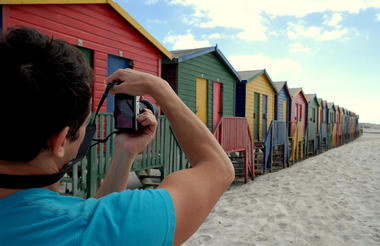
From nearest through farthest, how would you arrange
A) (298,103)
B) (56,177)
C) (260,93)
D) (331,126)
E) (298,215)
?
(56,177)
(298,215)
(260,93)
(298,103)
(331,126)

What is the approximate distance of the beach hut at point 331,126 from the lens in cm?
2770

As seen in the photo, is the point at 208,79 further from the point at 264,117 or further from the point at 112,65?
the point at 264,117

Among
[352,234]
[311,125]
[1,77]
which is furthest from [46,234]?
[311,125]

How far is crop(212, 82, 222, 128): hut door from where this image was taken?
12.2m

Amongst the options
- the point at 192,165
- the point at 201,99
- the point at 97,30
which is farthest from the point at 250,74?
the point at 192,165

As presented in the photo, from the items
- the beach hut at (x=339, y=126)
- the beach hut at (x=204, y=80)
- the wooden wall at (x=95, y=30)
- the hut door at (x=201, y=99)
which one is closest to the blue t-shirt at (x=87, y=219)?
A: the wooden wall at (x=95, y=30)

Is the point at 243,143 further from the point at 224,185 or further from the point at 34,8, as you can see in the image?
the point at 224,185

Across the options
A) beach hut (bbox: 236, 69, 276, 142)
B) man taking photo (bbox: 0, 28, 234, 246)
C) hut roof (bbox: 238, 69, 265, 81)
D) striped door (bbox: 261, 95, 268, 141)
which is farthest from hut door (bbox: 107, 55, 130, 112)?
striped door (bbox: 261, 95, 268, 141)

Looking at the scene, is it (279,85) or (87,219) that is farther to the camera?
(279,85)

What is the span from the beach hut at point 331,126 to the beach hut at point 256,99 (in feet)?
41.7

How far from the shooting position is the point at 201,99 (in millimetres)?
11344

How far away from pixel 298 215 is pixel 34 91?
5.51 metres

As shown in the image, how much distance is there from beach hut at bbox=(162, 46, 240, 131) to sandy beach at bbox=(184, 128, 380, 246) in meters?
3.83

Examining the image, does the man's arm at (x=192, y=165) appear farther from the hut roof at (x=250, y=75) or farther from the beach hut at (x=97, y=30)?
the hut roof at (x=250, y=75)
